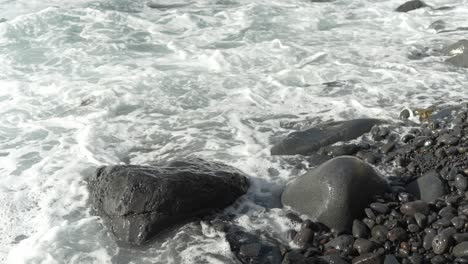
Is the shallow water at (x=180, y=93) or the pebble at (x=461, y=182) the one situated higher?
the pebble at (x=461, y=182)

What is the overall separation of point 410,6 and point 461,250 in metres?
10.5

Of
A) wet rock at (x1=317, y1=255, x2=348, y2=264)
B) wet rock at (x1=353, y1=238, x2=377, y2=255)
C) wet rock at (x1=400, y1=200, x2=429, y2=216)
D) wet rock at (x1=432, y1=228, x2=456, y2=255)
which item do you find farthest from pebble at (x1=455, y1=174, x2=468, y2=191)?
wet rock at (x1=317, y1=255, x2=348, y2=264)

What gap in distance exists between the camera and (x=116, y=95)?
846 centimetres

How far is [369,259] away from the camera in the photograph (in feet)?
14.1

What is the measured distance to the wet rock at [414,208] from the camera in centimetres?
477

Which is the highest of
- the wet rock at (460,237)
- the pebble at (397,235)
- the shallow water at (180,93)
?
the wet rock at (460,237)

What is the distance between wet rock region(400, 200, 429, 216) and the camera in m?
4.77

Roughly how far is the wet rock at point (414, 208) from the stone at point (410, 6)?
964 cm

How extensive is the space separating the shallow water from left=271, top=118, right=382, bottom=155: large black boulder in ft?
0.90

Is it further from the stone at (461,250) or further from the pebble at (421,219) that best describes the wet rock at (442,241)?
the pebble at (421,219)

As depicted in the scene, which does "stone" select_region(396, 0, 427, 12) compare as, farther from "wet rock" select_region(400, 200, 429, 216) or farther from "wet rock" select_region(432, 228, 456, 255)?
"wet rock" select_region(432, 228, 456, 255)

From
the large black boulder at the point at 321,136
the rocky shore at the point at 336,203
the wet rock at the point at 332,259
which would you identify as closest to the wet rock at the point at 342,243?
the rocky shore at the point at 336,203

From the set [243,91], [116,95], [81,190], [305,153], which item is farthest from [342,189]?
[116,95]

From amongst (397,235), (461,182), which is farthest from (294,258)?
(461,182)
